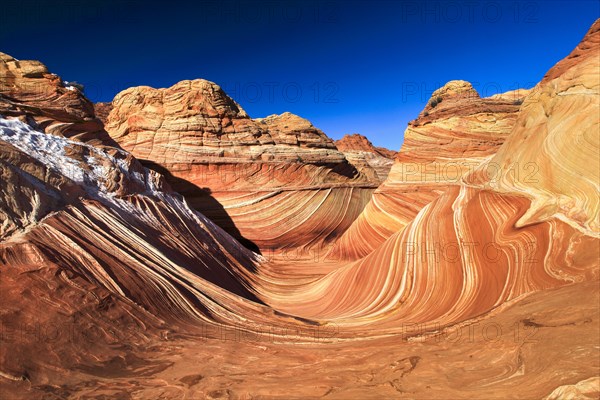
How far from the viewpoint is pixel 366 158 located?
21391 mm

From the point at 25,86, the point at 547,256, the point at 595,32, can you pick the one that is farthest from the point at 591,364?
the point at 25,86

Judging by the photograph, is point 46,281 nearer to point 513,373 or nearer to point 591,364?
point 513,373

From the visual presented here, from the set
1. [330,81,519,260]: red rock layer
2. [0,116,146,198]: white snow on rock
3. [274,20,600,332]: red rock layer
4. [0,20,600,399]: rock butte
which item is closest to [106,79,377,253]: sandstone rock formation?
[330,81,519,260]: red rock layer

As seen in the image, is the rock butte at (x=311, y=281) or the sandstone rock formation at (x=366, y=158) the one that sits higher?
the sandstone rock formation at (x=366, y=158)

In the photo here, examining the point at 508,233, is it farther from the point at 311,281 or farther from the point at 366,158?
the point at 366,158

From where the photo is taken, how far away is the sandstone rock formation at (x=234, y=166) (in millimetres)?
12992

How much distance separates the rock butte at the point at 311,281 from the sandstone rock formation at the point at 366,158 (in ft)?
23.9

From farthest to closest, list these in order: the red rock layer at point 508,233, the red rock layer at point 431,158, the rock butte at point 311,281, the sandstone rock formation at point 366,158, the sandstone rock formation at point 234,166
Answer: the sandstone rock formation at point 366,158
the sandstone rock formation at point 234,166
the red rock layer at point 431,158
the red rock layer at point 508,233
the rock butte at point 311,281

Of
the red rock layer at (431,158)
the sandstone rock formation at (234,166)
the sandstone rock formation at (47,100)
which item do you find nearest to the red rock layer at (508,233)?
the red rock layer at (431,158)

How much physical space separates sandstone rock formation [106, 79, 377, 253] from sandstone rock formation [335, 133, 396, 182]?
3075 millimetres

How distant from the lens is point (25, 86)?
8.44m

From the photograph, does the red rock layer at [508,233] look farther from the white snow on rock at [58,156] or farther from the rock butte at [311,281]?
the white snow on rock at [58,156]

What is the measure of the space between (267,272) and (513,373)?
7937 millimetres

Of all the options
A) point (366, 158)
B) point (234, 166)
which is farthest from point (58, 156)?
point (366, 158)
